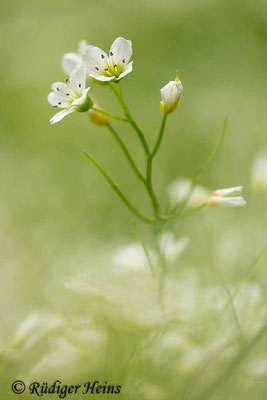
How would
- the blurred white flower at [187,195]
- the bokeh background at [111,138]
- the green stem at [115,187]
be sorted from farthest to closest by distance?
the bokeh background at [111,138] → the blurred white flower at [187,195] → the green stem at [115,187]

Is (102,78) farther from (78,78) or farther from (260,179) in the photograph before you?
(260,179)

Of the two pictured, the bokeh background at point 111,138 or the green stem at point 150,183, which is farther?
the bokeh background at point 111,138

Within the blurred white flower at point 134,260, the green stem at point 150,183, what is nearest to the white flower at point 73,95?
the green stem at point 150,183

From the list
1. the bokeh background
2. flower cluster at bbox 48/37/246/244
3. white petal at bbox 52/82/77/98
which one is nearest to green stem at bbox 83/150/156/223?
flower cluster at bbox 48/37/246/244

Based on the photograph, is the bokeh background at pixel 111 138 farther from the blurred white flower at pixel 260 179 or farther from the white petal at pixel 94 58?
the white petal at pixel 94 58

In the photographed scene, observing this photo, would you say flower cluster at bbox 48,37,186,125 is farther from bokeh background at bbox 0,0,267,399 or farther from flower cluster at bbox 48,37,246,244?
bokeh background at bbox 0,0,267,399

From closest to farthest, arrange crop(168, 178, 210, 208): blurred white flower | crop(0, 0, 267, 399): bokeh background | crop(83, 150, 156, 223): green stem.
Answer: crop(83, 150, 156, 223): green stem < crop(168, 178, 210, 208): blurred white flower < crop(0, 0, 267, 399): bokeh background

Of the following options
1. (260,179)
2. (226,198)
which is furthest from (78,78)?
(260,179)
